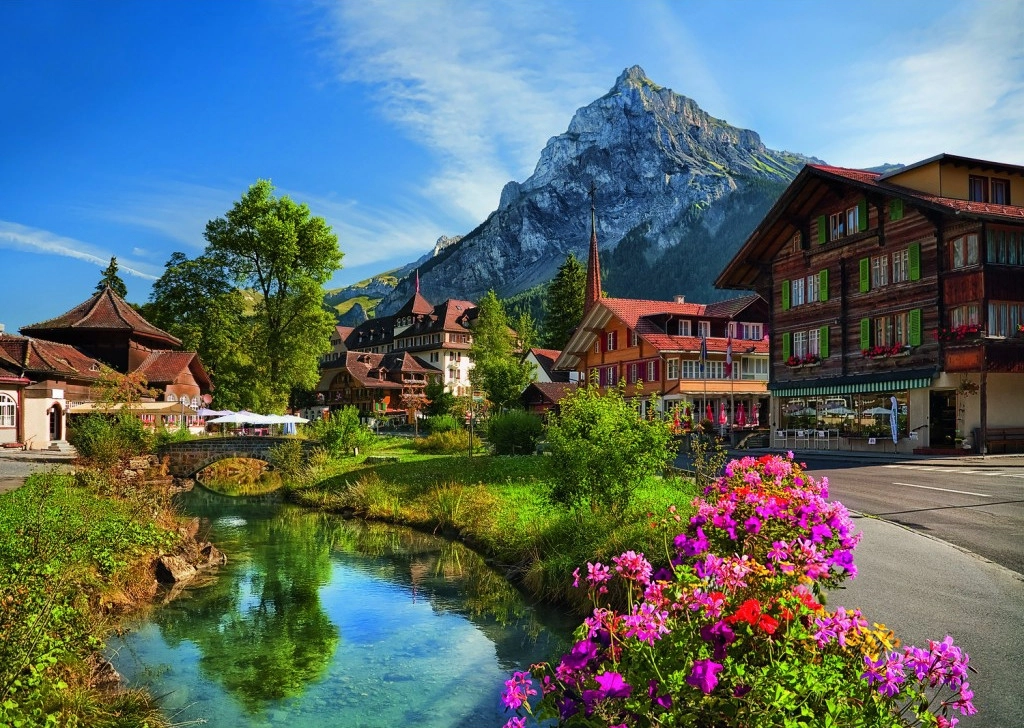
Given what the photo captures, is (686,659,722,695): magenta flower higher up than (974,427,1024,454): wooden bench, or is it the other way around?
(686,659,722,695): magenta flower

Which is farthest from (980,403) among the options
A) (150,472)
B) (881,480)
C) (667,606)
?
(150,472)

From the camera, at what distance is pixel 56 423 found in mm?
43156

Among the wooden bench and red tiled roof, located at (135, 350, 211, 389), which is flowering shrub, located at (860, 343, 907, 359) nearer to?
the wooden bench

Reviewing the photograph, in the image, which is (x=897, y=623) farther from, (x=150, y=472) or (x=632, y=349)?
(x=632, y=349)

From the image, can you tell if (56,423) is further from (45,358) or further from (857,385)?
(857,385)

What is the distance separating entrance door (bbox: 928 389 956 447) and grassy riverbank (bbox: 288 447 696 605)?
17.9 metres

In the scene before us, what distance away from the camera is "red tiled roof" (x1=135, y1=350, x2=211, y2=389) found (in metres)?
49.0

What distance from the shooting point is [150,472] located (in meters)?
34.8

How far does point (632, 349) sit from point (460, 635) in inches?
1647

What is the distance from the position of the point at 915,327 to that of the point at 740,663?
110ft

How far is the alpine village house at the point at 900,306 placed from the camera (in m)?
30.5

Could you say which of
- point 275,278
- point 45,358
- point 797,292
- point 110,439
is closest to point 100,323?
point 45,358

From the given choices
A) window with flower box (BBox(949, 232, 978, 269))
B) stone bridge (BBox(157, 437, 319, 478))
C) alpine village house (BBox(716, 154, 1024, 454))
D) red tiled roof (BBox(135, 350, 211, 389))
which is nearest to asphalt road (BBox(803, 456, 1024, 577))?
alpine village house (BBox(716, 154, 1024, 454))

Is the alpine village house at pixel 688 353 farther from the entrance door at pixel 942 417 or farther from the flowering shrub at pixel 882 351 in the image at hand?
the entrance door at pixel 942 417
